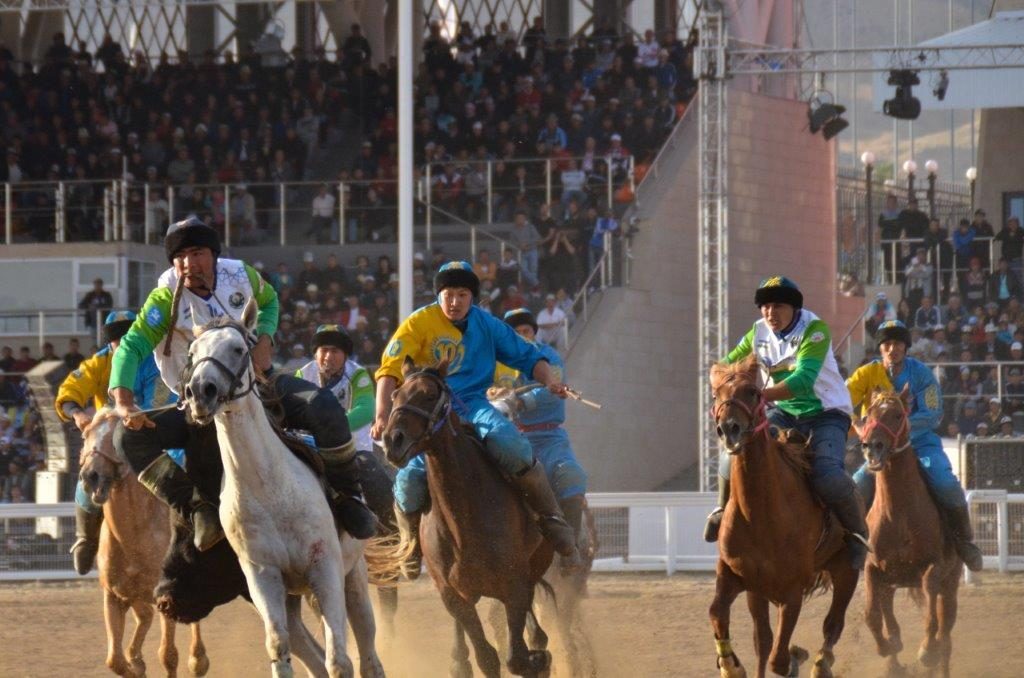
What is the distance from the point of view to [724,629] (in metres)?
9.96

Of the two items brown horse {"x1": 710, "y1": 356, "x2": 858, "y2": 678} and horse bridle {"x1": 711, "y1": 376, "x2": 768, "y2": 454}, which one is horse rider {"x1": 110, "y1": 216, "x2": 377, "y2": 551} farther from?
brown horse {"x1": 710, "y1": 356, "x2": 858, "y2": 678}

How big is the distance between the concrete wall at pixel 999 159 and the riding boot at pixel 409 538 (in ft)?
75.2

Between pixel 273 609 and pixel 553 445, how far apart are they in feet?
16.3

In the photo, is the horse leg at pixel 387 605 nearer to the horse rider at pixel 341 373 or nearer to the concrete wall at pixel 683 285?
the horse rider at pixel 341 373

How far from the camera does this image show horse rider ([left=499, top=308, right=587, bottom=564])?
1264 centimetres

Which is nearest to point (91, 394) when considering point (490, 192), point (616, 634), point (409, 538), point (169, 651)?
point (169, 651)

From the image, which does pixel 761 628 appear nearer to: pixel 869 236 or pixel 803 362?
pixel 803 362

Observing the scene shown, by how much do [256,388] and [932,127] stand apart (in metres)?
70.4

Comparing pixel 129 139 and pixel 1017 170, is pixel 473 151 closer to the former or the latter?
pixel 129 139

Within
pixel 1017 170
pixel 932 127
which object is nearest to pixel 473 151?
pixel 1017 170

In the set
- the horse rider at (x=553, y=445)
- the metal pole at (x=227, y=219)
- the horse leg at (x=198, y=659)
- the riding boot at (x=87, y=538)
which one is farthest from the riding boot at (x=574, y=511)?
the metal pole at (x=227, y=219)

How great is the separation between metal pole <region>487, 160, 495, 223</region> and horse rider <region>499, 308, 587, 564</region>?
13.1 metres

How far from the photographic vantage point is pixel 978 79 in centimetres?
2814

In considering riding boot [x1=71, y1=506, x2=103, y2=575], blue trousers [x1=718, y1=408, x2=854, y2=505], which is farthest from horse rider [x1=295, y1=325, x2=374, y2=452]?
blue trousers [x1=718, y1=408, x2=854, y2=505]
